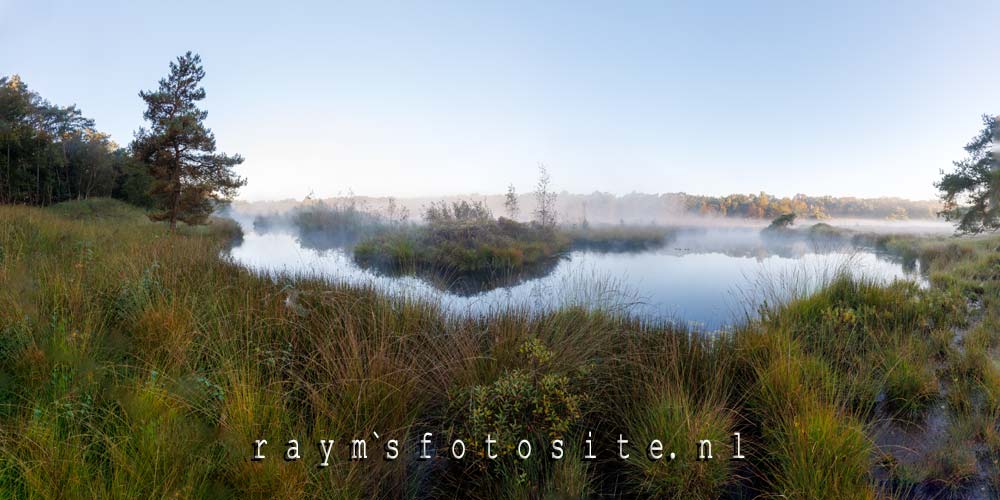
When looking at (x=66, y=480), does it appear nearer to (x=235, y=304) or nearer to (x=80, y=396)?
(x=80, y=396)

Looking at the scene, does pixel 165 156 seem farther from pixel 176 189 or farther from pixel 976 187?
pixel 976 187

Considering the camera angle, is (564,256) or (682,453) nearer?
(682,453)

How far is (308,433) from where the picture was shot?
242cm

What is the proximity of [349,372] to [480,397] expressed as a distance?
3.03 ft

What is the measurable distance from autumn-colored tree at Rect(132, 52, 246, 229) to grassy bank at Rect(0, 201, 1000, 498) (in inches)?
556

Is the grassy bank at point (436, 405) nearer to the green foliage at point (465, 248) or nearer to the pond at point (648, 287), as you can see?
the pond at point (648, 287)

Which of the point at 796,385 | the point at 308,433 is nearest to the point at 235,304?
the point at 308,433

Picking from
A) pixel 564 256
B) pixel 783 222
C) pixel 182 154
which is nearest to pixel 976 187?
pixel 783 222

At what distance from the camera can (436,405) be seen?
116 inches

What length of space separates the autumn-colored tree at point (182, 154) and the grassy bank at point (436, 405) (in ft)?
46.3

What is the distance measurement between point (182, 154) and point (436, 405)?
18.3m

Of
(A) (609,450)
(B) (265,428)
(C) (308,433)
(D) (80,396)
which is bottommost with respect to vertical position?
(A) (609,450)

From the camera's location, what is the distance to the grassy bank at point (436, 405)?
6.23 ft

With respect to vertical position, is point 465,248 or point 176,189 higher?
point 176,189
